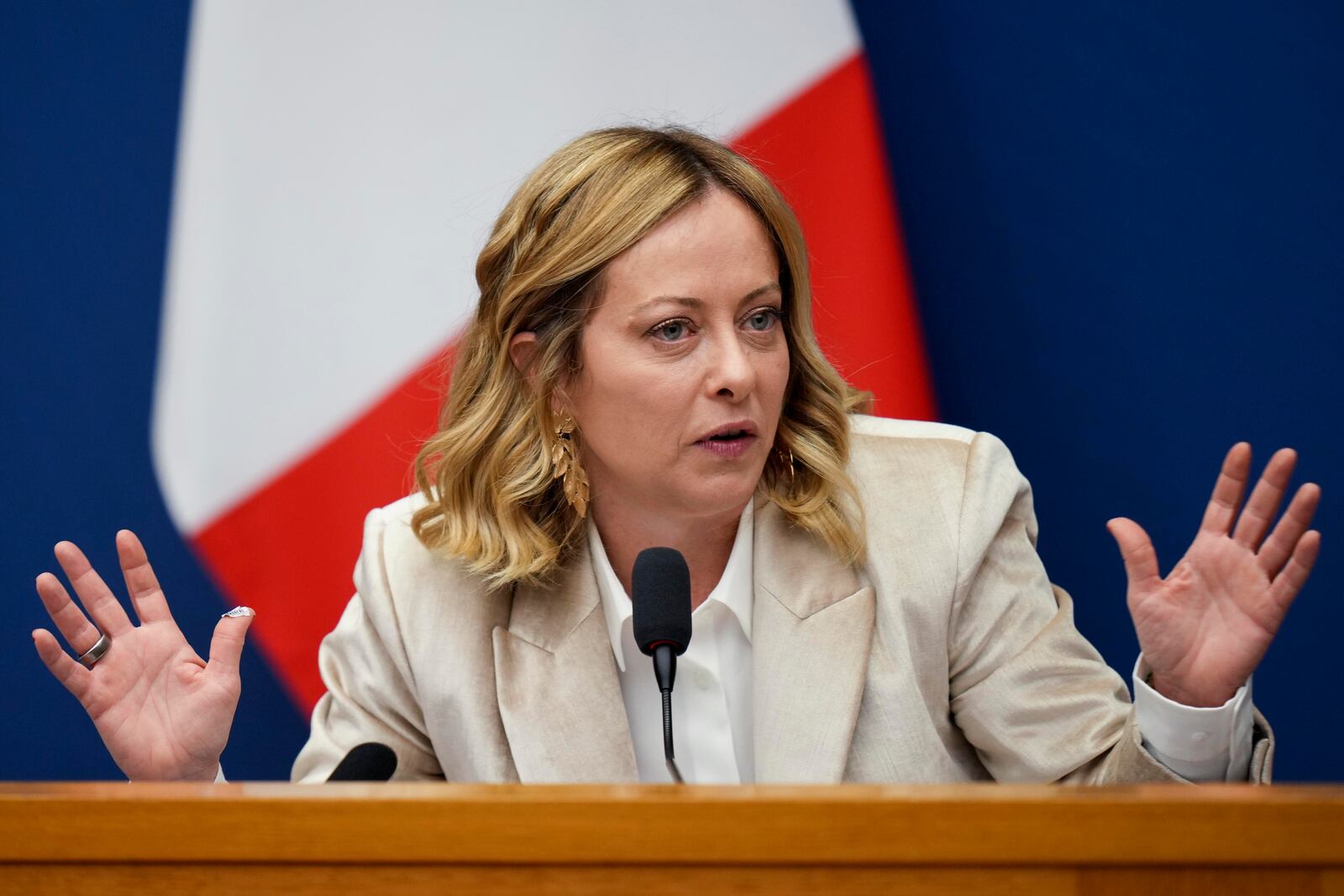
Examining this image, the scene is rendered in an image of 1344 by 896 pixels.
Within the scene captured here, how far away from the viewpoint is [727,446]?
1.93m

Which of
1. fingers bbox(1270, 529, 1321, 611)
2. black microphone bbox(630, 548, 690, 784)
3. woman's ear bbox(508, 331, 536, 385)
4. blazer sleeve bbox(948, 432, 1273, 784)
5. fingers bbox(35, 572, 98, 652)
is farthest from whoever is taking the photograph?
woman's ear bbox(508, 331, 536, 385)

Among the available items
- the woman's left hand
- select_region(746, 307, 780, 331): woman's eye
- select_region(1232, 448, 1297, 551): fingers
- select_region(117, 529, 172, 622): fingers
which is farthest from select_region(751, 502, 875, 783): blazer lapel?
select_region(117, 529, 172, 622): fingers

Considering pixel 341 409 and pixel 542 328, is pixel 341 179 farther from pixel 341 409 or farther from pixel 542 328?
pixel 542 328

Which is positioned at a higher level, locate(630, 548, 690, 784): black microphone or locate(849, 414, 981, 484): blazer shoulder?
locate(630, 548, 690, 784): black microphone

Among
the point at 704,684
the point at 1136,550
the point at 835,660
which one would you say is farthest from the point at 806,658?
the point at 1136,550

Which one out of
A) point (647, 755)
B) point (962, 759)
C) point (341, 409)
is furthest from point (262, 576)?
point (962, 759)

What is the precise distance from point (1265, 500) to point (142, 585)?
1.44 m

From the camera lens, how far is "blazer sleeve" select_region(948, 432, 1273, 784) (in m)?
1.85

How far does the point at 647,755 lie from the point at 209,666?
65 cm

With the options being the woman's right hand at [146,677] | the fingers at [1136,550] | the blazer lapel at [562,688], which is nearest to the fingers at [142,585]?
the woman's right hand at [146,677]

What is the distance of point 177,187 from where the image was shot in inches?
100

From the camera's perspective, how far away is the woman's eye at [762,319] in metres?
2.01

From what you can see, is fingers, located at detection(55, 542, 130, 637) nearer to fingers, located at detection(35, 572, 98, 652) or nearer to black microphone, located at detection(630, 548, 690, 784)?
fingers, located at detection(35, 572, 98, 652)

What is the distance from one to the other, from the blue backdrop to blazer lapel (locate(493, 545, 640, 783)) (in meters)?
0.79
